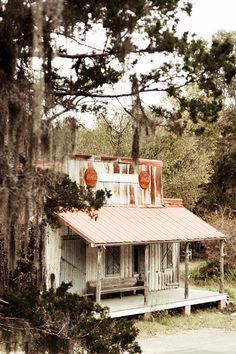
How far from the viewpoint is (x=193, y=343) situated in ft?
52.4

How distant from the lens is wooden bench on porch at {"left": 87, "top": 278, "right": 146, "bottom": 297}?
18.5 m

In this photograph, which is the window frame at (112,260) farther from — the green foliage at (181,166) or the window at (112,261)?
the green foliage at (181,166)

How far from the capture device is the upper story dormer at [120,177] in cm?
1895

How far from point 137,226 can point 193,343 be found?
173 inches

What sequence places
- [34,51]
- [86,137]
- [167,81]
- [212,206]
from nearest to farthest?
[34,51], [167,81], [86,137], [212,206]

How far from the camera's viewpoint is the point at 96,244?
16.5 metres

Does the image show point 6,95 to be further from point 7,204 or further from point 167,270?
point 167,270

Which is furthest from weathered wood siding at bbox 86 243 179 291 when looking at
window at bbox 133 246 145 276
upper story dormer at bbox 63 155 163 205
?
upper story dormer at bbox 63 155 163 205

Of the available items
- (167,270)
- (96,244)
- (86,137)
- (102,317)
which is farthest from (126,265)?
(86,137)

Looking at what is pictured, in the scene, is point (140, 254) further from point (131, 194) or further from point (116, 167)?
point (116, 167)

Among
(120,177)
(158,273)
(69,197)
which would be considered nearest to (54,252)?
(120,177)

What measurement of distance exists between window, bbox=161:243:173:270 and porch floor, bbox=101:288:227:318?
0.88 metres

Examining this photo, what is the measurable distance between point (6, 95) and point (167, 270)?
1501cm

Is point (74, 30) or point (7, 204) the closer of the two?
point (7, 204)
